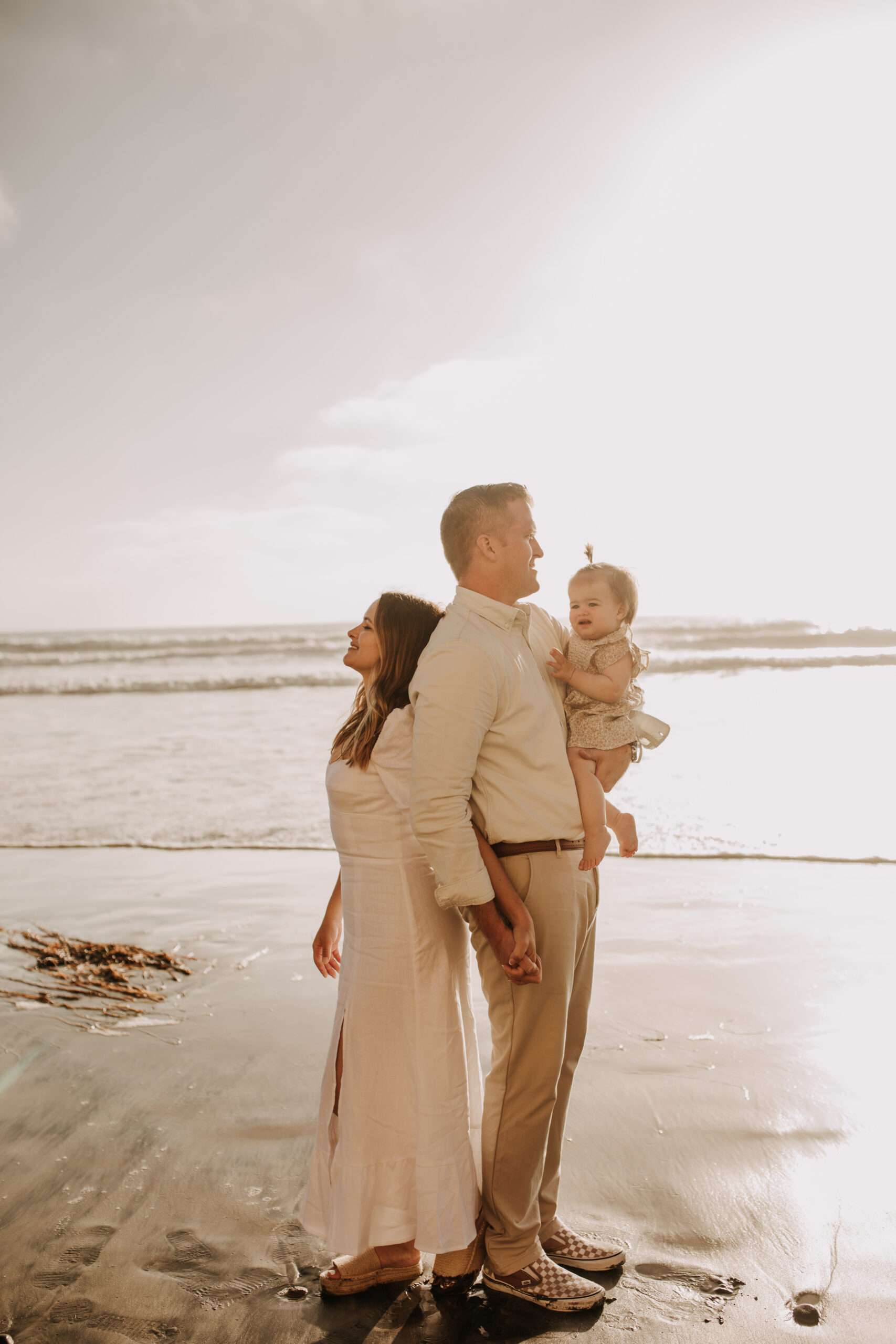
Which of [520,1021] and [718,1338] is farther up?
[520,1021]

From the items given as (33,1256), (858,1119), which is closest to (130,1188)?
(33,1256)

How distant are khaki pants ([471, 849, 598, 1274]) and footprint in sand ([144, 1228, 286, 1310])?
2.01ft

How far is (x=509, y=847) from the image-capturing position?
244 cm

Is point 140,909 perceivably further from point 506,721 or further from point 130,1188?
point 506,721

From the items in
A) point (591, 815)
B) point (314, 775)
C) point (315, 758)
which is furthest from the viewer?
point (315, 758)

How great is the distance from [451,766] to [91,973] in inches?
119

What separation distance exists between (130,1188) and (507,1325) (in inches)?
48.8

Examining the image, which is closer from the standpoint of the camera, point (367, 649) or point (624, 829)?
point (367, 649)

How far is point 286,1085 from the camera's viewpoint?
3475mm

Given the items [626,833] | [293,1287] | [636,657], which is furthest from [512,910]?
[293,1287]

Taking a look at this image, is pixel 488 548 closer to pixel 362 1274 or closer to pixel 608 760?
pixel 608 760

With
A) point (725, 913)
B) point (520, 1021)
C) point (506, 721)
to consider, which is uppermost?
point (506, 721)

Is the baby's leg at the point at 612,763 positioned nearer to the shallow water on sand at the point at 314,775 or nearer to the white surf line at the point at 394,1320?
the white surf line at the point at 394,1320

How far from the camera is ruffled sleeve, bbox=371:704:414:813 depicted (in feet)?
8.02
